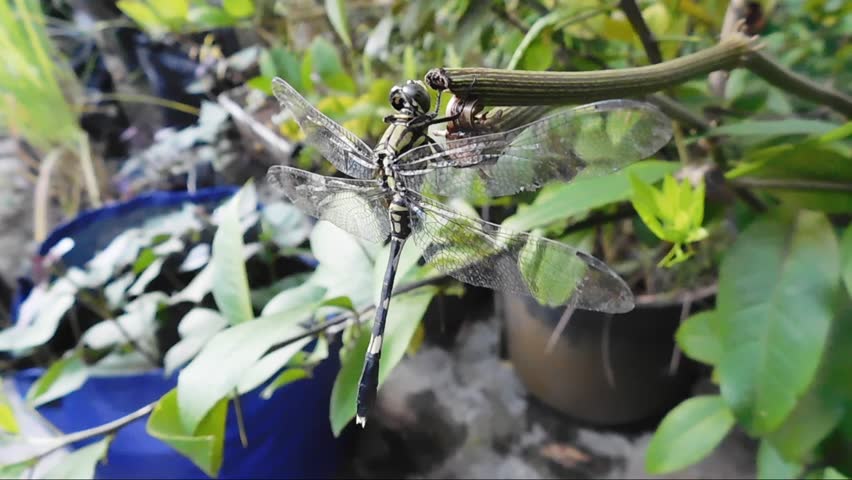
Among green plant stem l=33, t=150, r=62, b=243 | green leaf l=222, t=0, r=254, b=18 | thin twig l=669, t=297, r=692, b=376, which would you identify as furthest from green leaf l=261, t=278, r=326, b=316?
green plant stem l=33, t=150, r=62, b=243

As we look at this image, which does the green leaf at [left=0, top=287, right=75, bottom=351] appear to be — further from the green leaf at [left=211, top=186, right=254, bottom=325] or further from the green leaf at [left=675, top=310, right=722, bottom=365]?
the green leaf at [left=675, top=310, right=722, bottom=365]

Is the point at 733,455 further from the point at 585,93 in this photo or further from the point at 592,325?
the point at 585,93

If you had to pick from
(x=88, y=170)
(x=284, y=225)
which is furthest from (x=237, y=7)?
(x=88, y=170)

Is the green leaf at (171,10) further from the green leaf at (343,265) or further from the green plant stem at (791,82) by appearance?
the green plant stem at (791,82)

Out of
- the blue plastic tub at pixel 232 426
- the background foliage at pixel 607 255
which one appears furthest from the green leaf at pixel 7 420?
the blue plastic tub at pixel 232 426

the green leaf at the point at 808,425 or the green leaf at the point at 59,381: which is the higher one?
the green leaf at the point at 59,381

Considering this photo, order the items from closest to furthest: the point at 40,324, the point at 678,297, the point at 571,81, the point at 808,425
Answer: the point at 571,81, the point at 808,425, the point at 40,324, the point at 678,297

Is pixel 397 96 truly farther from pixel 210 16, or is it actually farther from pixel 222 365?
pixel 210 16
